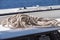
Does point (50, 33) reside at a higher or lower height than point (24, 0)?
lower

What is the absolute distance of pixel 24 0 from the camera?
4449 millimetres

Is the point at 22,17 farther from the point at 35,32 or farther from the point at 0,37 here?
the point at 0,37

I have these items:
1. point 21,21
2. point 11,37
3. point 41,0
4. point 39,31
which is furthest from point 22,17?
point 41,0

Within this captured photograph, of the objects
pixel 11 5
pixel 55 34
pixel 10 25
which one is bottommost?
pixel 55 34

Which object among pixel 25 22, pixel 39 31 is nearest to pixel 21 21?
pixel 25 22

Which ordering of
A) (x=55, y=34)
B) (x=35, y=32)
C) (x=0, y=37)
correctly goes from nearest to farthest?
(x=0, y=37) → (x=35, y=32) → (x=55, y=34)

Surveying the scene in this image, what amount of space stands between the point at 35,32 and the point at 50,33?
16 centimetres

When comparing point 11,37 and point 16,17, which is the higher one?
point 16,17

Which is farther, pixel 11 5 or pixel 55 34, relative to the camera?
pixel 11 5

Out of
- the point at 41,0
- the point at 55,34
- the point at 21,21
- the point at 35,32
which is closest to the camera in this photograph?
the point at 35,32

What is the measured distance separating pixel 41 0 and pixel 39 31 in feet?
8.88

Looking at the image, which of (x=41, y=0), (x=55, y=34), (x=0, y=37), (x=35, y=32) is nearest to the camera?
(x=0, y=37)

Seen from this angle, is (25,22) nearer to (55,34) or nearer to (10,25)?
(10,25)

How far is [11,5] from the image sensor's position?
4336 mm
